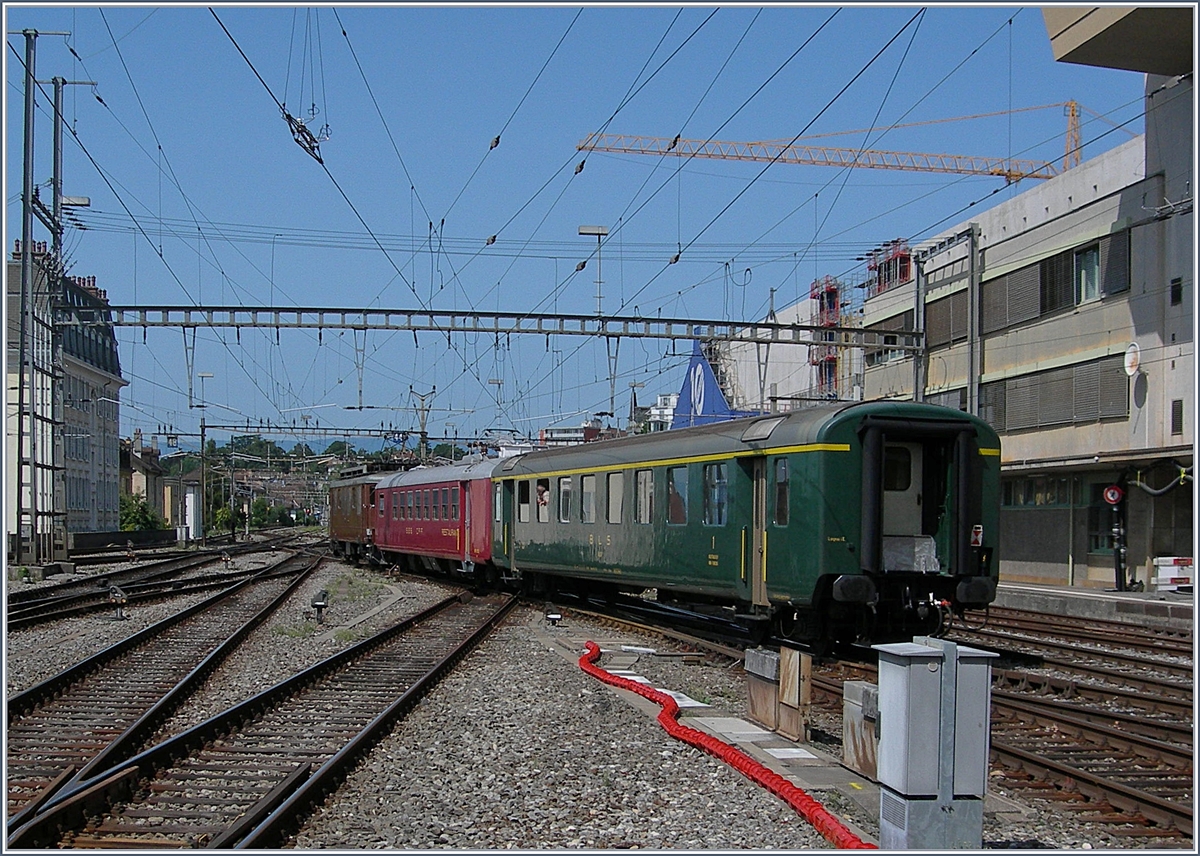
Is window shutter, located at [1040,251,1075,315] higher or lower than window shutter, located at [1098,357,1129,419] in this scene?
higher

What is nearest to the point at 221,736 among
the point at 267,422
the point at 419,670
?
the point at 419,670

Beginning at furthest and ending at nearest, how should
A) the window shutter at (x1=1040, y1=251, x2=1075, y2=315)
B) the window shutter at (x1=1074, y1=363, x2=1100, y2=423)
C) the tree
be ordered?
the tree → the window shutter at (x1=1040, y1=251, x2=1075, y2=315) → the window shutter at (x1=1074, y1=363, x2=1100, y2=423)

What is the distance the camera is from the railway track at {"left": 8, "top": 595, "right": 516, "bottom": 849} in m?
6.84

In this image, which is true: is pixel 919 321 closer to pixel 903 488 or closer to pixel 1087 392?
pixel 1087 392

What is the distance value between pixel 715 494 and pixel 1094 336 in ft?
53.4

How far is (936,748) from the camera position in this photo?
6113 millimetres

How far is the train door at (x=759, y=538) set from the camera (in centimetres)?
1334

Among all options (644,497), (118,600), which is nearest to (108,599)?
(118,600)

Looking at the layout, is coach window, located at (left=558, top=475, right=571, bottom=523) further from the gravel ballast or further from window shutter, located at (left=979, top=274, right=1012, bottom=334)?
window shutter, located at (left=979, top=274, right=1012, bottom=334)

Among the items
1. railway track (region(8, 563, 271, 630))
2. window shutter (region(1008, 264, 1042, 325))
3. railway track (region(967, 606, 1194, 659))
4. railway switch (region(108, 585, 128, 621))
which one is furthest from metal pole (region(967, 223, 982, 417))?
railway switch (region(108, 585, 128, 621))

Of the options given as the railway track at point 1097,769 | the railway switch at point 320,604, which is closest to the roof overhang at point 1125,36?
the railway track at point 1097,769

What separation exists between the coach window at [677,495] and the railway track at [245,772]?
3.57 m

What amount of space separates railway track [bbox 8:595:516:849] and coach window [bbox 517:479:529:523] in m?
8.56

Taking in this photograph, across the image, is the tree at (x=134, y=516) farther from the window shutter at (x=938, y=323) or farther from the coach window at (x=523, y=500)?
the coach window at (x=523, y=500)
